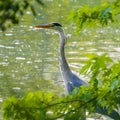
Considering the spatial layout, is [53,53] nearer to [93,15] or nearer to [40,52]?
[40,52]

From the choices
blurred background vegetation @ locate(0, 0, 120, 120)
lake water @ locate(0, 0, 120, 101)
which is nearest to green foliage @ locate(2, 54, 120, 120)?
blurred background vegetation @ locate(0, 0, 120, 120)

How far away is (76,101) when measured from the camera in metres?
5.97

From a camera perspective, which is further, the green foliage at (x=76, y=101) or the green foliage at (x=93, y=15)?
the green foliage at (x=93, y=15)

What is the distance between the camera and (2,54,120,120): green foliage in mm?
5715

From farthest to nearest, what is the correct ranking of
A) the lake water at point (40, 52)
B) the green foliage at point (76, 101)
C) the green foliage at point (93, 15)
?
the lake water at point (40, 52) < the green foliage at point (93, 15) < the green foliage at point (76, 101)

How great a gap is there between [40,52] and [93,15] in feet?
31.6

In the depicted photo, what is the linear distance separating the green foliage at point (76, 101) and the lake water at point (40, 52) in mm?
5218

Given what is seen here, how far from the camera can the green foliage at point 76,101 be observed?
5715 millimetres

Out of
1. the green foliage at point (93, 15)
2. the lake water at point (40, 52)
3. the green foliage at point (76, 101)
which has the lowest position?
the lake water at point (40, 52)

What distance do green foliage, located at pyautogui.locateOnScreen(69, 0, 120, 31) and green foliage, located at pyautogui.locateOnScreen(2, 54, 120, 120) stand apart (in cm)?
52

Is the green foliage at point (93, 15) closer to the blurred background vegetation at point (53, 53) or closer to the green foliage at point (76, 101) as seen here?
the blurred background vegetation at point (53, 53)

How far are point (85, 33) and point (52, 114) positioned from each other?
13290 mm

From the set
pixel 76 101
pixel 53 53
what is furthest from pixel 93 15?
pixel 53 53

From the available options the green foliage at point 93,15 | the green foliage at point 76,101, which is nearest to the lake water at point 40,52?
the green foliage at point 93,15
